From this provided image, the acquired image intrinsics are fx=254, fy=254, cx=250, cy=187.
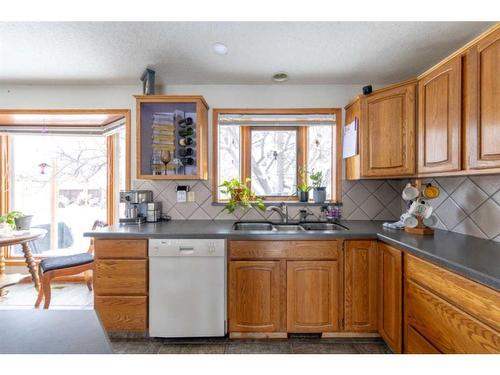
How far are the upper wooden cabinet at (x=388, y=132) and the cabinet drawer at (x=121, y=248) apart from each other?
1883 millimetres

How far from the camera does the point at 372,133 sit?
2.10 metres

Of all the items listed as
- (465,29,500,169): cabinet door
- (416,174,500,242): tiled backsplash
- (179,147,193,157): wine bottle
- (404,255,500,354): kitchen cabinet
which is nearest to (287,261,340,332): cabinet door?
(404,255,500,354): kitchen cabinet

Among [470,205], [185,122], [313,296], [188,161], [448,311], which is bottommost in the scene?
[313,296]

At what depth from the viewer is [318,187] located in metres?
2.55

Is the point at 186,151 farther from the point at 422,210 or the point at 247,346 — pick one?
the point at 422,210

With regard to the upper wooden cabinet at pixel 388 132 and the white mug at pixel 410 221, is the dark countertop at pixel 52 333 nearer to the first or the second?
the white mug at pixel 410 221

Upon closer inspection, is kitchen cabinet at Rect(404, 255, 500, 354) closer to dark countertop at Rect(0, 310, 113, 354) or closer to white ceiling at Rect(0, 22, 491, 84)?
dark countertop at Rect(0, 310, 113, 354)

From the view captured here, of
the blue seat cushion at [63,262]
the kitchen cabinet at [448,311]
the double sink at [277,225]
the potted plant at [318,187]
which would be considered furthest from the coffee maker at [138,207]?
the kitchen cabinet at [448,311]

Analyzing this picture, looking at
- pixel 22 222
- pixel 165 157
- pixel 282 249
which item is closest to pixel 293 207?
pixel 282 249

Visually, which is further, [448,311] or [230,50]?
[230,50]

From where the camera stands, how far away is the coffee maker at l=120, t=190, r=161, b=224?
2.33 metres

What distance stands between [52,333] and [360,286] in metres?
1.88

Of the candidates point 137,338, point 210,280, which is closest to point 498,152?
point 210,280
